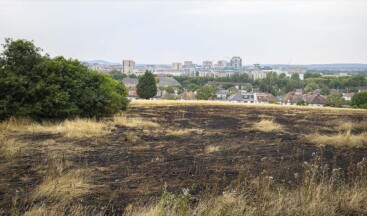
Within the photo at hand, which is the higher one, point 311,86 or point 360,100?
point 311,86

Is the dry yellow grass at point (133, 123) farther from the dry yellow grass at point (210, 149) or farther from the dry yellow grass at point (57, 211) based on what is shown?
the dry yellow grass at point (57, 211)

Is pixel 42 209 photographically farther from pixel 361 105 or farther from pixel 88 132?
pixel 361 105

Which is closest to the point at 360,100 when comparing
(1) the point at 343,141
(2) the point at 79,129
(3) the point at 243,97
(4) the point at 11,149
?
(1) the point at 343,141

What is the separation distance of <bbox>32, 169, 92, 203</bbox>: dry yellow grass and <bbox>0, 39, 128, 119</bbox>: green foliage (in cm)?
901

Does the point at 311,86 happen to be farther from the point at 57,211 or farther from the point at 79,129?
the point at 57,211

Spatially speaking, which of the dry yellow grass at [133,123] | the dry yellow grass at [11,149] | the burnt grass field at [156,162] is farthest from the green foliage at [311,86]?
the dry yellow grass at [11,149]

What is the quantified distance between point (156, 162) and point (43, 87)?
8901 millimetres

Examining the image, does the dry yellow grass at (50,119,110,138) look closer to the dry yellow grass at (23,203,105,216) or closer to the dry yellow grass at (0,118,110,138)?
the dry yellow grass at (0,118,110,138)

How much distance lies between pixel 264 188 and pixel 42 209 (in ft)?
10.2

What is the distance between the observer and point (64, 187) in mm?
6137

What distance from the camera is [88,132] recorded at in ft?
42.4

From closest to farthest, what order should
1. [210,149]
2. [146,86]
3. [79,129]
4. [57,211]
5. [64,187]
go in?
[57,211], [64,187], [210,149], [79,129], [146,86]

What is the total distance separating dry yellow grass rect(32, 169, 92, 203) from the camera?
5582 millimetres

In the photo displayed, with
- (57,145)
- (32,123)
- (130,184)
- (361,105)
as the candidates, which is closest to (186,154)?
(130,184)
